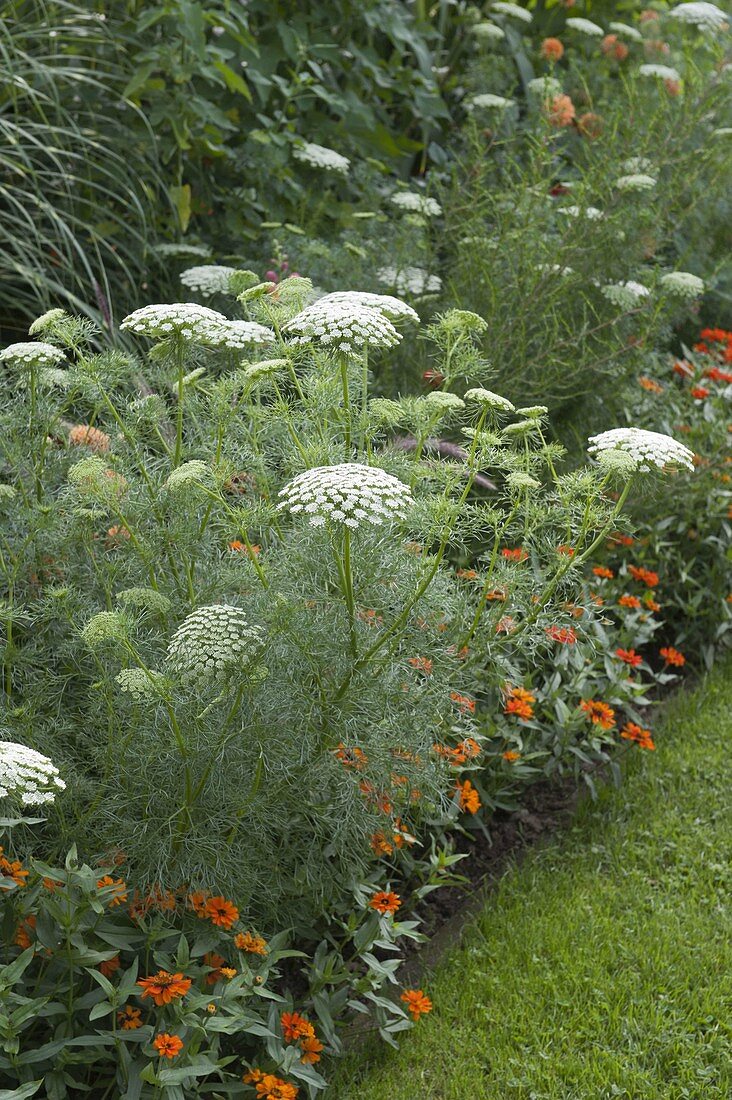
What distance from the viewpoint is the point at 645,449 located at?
222cm

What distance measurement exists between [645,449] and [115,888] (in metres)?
1.28

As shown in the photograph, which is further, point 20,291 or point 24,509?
point 20,291

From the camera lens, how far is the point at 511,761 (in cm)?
315

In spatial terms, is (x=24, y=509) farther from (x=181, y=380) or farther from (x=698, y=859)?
(x=698, y=859)

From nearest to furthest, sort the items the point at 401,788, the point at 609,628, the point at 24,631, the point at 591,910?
the point at 401,788 < the point at 24,631 < the point at 591,910 < the point at 609,628

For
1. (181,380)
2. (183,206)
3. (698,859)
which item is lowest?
(698,859)

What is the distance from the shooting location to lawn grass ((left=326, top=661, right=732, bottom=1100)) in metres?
2.44

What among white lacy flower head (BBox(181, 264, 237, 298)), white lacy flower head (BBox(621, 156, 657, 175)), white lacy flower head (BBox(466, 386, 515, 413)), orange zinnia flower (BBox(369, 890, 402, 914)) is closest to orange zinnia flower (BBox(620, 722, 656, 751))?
orange zinnia flower (BBox(369, 890, 402, 914))

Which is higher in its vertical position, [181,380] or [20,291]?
[181,380]

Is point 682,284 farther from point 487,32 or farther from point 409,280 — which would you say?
point 487,32

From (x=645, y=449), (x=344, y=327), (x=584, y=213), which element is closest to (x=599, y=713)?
(x=645, y=449)

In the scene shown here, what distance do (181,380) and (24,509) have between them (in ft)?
1.68

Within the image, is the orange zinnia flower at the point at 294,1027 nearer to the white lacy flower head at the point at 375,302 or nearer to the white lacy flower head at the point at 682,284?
the white lacy flower head at the point at 375,302

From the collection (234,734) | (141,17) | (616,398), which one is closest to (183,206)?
(141,17)
